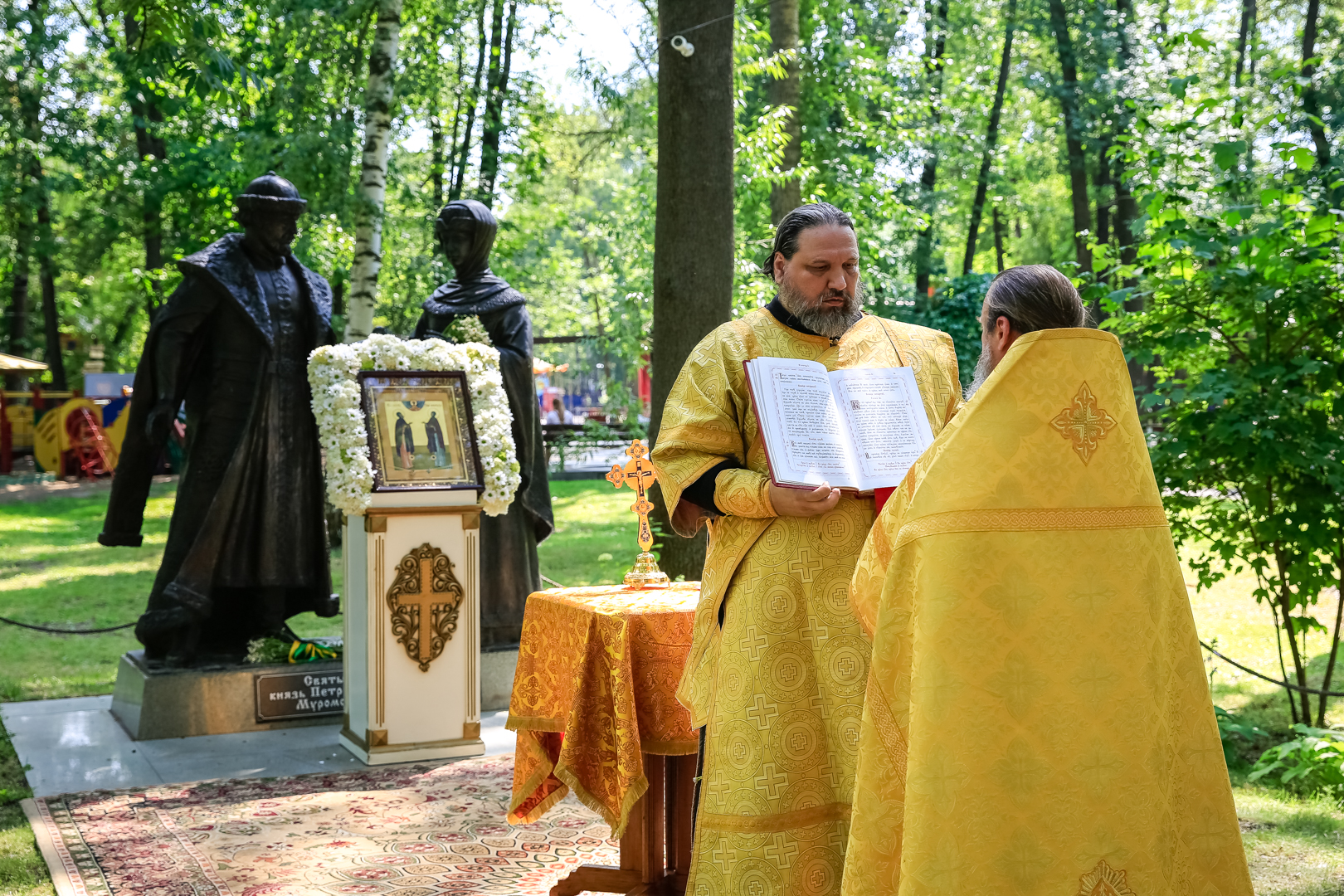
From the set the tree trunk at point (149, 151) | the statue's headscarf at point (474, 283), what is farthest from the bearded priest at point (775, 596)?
the tree trunk at point (149, 151)

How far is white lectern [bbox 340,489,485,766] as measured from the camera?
20.2ft

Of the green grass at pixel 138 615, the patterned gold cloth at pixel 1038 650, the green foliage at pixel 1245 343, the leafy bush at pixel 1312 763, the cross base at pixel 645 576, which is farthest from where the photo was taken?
the green foliage at pixel 1245 343

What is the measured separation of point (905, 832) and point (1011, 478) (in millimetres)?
723

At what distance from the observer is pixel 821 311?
3268 mm

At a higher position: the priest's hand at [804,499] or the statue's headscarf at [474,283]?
the statue's headscarf at [474,283]

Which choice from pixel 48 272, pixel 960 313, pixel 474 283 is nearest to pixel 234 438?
pixel 474 283

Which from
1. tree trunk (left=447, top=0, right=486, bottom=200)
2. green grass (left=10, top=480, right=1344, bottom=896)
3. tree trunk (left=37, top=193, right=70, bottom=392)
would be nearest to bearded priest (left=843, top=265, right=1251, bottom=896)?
green grass (left=10, top=480, right=1344, bottom=896)

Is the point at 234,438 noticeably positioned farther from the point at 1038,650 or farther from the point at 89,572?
the point at 89,572

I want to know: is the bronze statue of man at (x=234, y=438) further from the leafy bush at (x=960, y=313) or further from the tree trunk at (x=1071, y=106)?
the tree trunk at (x=1071, y=106)

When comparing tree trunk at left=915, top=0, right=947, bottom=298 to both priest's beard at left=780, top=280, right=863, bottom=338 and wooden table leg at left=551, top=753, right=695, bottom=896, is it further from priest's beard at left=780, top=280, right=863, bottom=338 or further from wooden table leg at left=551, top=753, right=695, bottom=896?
priest's beard at left=780, top=280, right=863, bottom=338

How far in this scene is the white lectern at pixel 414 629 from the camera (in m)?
6.16

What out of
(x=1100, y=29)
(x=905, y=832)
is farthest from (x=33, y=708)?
Answer: (x=1100, y=29)

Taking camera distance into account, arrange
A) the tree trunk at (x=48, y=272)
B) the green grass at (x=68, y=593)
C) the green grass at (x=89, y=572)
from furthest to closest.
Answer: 1. the tree trunk at (x=48, y=272)
2. the green grass at (x=89, y=572)
3. the green grass at (x=68, y=593)

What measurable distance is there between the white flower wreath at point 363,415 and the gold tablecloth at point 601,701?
90.9 inches
